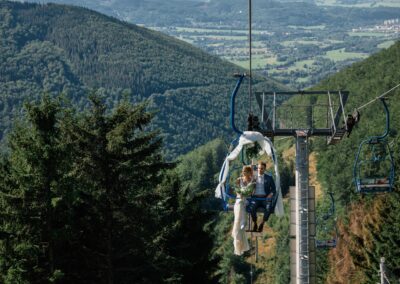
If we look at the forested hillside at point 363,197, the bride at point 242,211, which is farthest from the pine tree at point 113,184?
the bride at point 242,211

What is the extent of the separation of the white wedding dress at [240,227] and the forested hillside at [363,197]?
6862 mm

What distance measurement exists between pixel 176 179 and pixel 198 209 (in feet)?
4.91

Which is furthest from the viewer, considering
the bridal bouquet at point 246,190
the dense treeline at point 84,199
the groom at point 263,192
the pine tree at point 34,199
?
the dense treeline at point 84,199

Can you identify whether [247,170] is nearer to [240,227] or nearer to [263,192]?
[263,192]

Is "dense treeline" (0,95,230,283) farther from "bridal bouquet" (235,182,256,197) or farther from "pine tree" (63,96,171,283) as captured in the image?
"bridal bouquet" (235,182,256,197)

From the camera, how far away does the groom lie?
57.5 feet

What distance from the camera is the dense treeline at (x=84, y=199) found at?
26.3m

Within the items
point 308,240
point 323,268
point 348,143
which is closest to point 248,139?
point 308,240

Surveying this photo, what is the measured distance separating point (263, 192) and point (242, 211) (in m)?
0.66

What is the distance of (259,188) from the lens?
17.6 meters

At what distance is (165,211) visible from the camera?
32562 millimetres

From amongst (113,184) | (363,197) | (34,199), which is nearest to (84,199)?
(113,184)

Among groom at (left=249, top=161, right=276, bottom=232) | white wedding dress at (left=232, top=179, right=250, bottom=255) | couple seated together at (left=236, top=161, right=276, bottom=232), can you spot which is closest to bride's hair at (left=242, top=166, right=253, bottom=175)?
couple seated together at (left=236, top=161, right=276, bottom=232)

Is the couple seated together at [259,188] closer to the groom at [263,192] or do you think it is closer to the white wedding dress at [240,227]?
the groom at [263,192]
